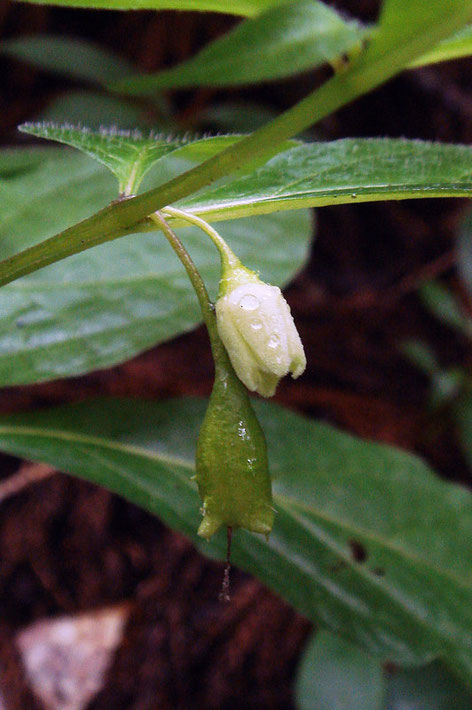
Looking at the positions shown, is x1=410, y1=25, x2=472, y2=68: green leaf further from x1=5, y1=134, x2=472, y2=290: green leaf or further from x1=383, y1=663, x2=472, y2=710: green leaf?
x1=383, y1=663, x2=472, y2=710: green leaf

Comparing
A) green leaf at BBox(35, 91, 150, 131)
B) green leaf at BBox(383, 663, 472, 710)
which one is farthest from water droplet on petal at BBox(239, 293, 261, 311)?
green leaf at BBox(35, 91, 150, 131)

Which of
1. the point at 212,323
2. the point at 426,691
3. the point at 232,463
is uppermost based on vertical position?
the point at 212,323

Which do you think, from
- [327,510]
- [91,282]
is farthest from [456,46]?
[327,510]

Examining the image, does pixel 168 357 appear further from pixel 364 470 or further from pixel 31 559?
pixel 364 470

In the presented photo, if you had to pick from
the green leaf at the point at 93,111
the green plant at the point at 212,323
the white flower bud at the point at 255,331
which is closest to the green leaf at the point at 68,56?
the green leaf at the point at 93,111

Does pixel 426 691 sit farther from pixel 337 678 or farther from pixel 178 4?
pixel 178 4

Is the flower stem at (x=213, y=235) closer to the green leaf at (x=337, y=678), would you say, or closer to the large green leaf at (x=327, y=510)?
the large green leaf at (x=327, y=510)

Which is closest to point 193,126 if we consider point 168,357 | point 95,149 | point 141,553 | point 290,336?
point 168,357
